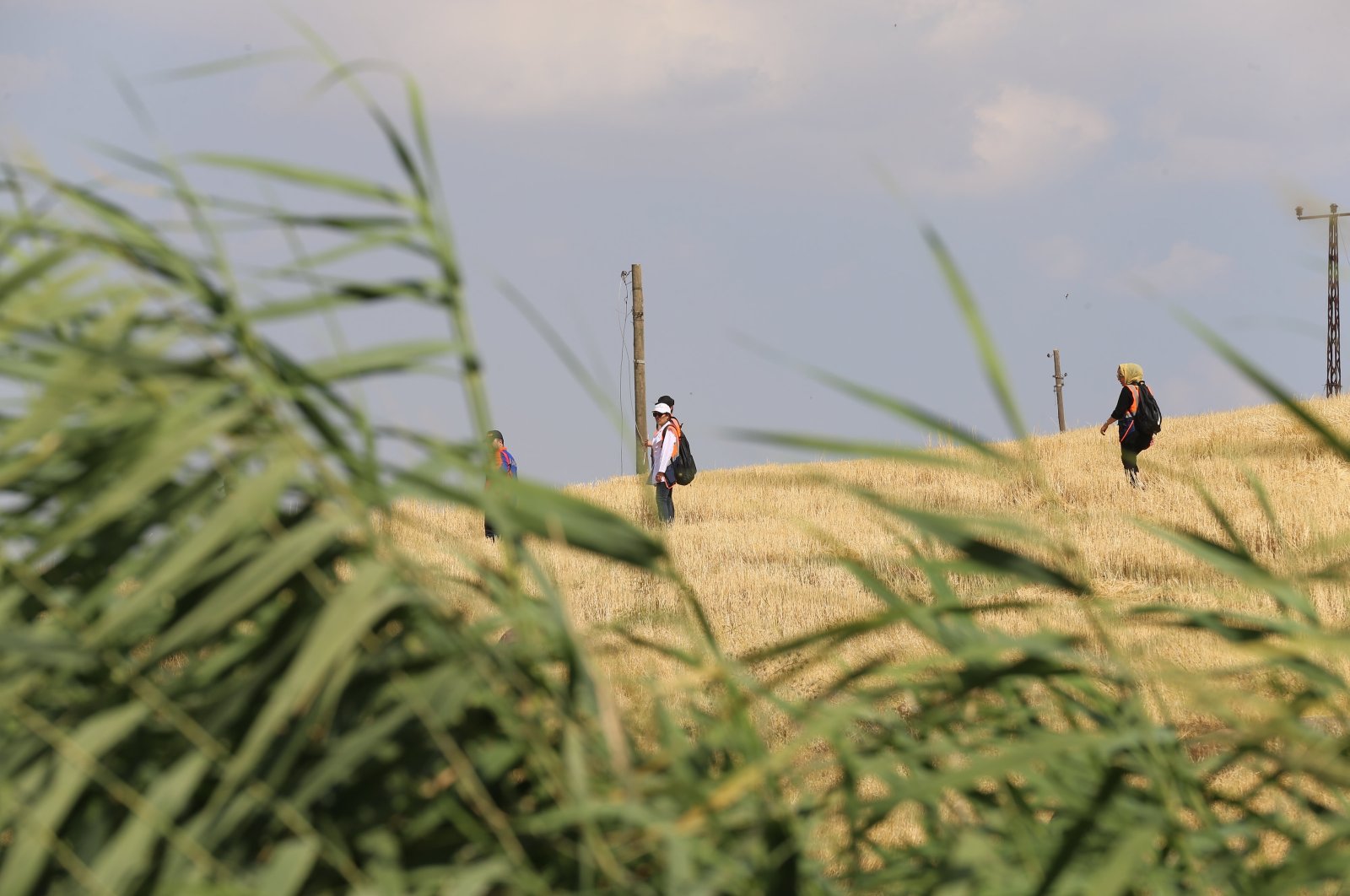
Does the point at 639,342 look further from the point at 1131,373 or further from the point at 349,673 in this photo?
the point at 349,673

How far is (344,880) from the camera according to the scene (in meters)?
1.12

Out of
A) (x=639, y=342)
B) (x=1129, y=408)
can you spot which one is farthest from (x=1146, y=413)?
(x=639, y=342)

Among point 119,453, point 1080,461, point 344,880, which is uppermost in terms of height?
point 119,453

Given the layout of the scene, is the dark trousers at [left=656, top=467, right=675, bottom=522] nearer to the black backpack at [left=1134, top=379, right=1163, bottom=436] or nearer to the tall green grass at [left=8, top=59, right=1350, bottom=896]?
the black backpack at [left=1134, top=379, right=1163, bottom=436]

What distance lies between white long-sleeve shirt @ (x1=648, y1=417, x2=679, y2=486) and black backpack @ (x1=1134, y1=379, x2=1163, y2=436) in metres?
5.70

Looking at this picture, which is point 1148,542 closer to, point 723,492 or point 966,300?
point 723,492

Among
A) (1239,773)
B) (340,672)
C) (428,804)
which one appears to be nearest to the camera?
(340,672)

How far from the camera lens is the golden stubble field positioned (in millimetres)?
4504

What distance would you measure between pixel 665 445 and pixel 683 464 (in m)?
0.42

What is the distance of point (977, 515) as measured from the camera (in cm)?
236

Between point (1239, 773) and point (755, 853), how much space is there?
5396 millimetres

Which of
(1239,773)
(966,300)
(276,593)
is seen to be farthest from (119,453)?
(1239,773)

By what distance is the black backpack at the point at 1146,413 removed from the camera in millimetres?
16344

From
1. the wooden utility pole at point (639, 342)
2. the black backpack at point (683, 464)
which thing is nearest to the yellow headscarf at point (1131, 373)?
the black backpack at point (683, 464)
